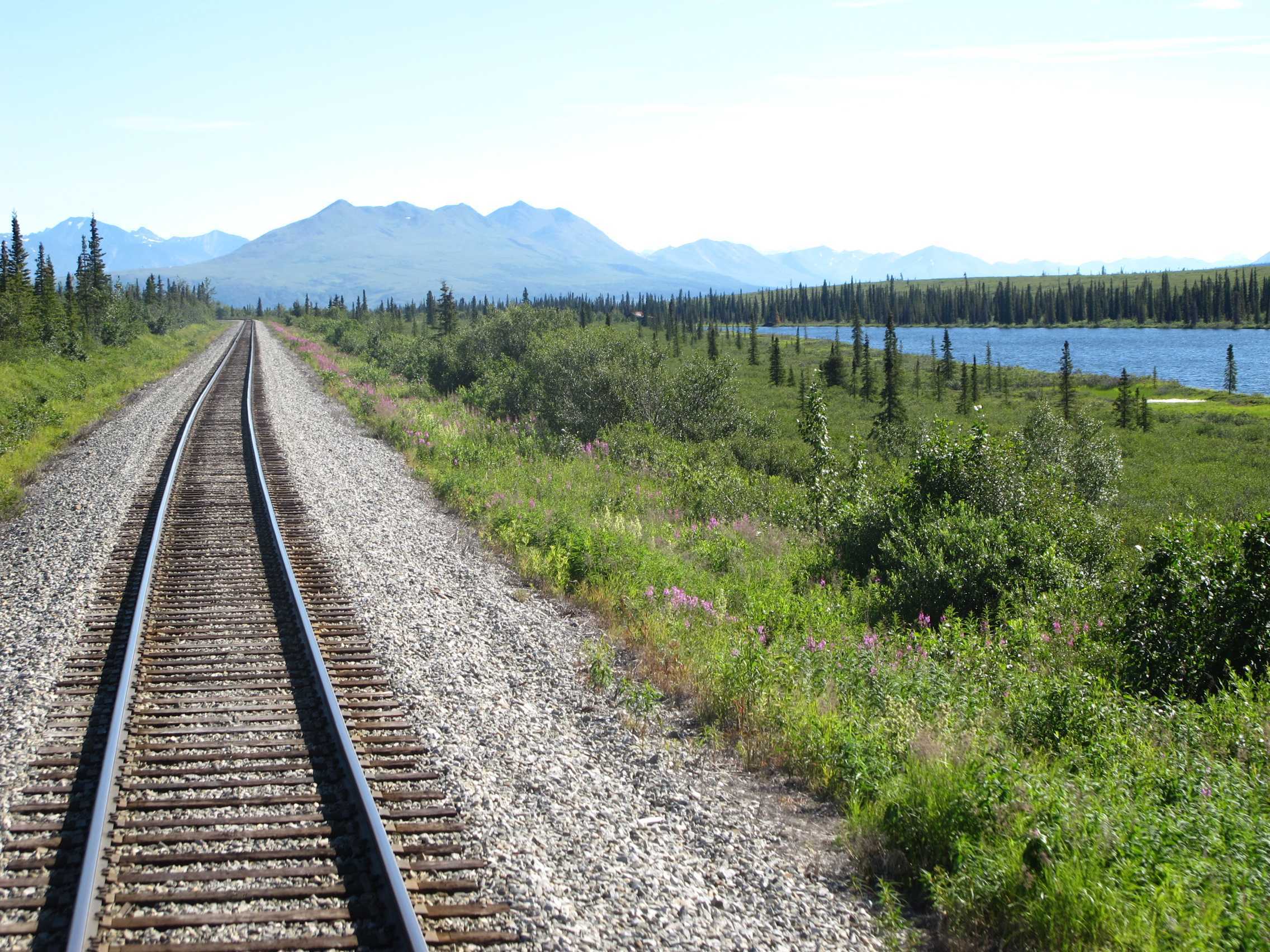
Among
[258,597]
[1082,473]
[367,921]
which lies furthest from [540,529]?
[1082,473]

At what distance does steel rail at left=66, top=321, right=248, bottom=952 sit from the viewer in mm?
4754

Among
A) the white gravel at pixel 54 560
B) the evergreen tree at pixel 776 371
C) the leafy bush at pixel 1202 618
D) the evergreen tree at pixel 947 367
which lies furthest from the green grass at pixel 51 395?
the evergreen tree at pixel 947 367

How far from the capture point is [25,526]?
14.3 meters

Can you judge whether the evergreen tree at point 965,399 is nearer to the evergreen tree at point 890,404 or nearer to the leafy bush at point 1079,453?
the evergreen tree at point 890,404

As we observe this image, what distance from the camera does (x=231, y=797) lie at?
627 centimetres

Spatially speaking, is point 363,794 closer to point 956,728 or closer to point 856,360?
point 956,728

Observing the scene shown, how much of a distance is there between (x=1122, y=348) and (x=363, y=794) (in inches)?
5545

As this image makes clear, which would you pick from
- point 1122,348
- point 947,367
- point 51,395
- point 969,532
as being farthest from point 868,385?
point 1122,348

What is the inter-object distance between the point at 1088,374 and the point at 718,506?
8373 cm

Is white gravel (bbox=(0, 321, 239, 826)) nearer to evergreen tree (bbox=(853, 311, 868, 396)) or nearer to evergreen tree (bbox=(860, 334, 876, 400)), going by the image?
evergreen tree (bbox=(860, 334, 876, 400))

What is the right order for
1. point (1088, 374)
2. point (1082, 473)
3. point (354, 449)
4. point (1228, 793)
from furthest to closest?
point (1088, 374)
point (1082, 473)
point (354, 449)
point (1228, 793)

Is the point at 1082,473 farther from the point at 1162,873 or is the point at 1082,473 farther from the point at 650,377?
the point at 1162,873

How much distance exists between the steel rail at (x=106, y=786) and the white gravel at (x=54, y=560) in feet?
1.97

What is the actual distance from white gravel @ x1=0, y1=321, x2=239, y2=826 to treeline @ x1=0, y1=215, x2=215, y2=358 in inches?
1071
